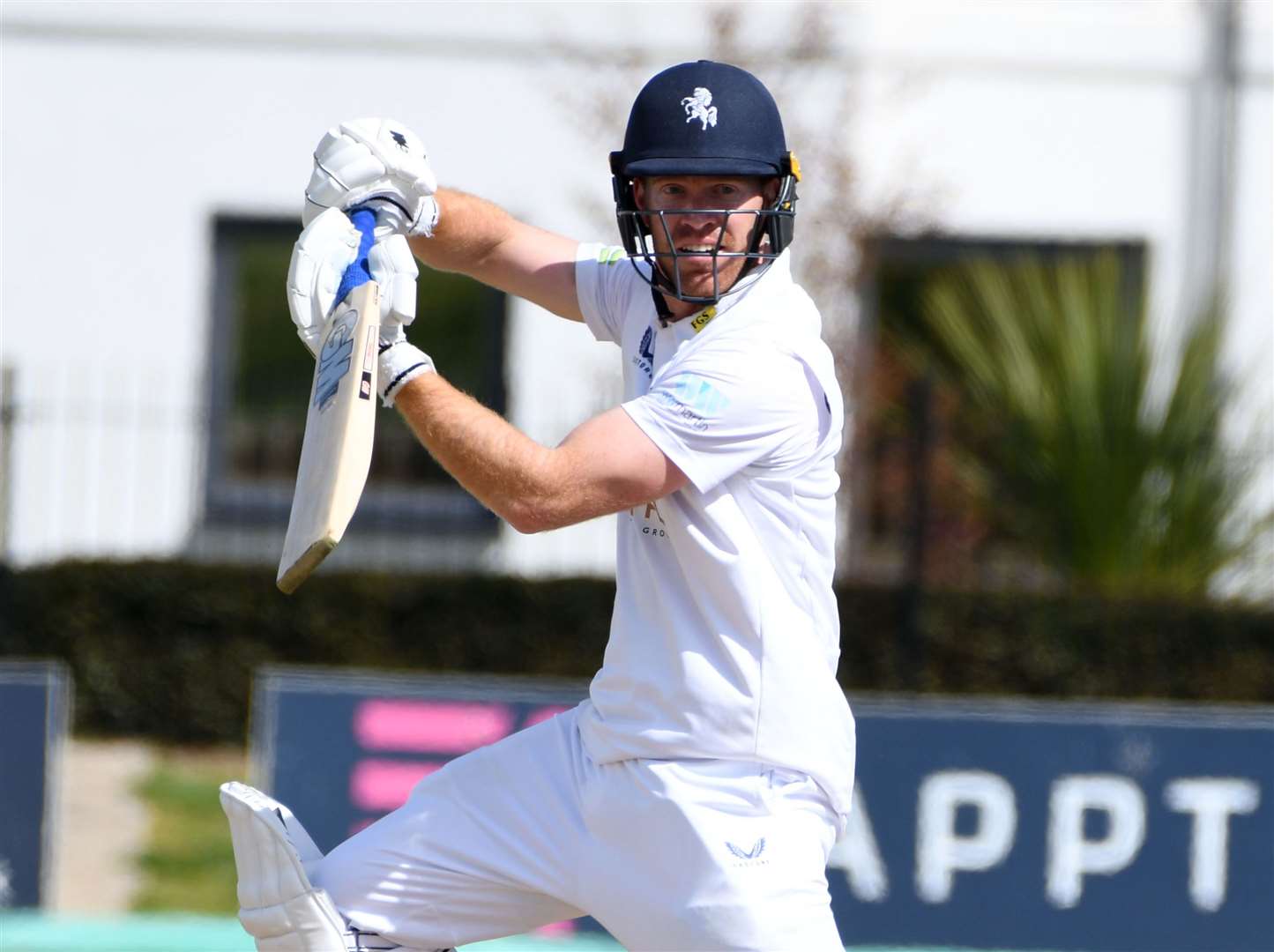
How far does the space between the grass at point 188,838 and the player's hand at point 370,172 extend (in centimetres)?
350

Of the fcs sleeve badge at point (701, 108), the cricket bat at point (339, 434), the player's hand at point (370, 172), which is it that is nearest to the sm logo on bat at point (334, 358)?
the cricket bat at point (339, 434)

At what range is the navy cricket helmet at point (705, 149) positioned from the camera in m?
3.11

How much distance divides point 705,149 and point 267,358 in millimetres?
7915

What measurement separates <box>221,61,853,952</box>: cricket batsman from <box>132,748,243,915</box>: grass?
123 inches

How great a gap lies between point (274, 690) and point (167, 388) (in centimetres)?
503

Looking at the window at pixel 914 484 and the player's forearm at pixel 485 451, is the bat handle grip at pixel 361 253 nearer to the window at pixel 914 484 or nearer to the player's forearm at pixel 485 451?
the player's forearm at pixel 485 451

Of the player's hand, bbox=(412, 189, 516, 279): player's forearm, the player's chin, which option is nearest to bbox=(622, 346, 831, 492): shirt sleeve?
the player's chin

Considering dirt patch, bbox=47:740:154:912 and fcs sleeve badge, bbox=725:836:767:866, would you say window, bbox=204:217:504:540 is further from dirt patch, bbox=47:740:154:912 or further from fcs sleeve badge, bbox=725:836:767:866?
fcs sleeve badge, bbox=725:836:767:866

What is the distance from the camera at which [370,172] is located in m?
3.12

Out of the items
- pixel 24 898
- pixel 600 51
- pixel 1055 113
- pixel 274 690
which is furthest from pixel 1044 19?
pixel 24 898

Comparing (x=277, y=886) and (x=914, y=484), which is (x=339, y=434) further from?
(x=914, y=484)

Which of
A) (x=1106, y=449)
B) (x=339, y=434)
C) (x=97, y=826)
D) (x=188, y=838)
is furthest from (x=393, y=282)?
(x=1106, y=449)

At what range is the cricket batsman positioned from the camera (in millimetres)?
2920

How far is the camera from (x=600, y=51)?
9.86m
